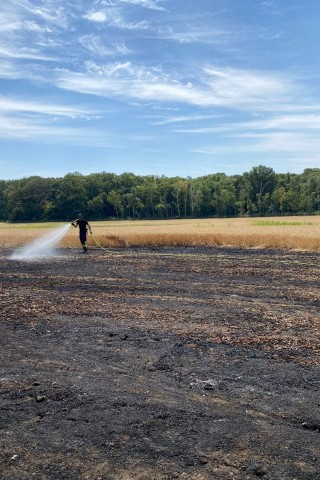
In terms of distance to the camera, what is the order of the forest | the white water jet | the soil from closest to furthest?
the soil, the white water jet, the forest

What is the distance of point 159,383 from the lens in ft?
19.0

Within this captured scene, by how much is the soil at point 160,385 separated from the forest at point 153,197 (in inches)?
3677

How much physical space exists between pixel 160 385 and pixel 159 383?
71mm

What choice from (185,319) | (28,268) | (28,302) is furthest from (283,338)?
(28,268)

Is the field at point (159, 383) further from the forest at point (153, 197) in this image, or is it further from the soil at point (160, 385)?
the forest at point (153, 197)

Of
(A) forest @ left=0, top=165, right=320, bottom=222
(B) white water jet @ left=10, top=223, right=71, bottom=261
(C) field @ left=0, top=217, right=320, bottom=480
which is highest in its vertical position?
(A) forest @ left=0, top=165, right=320, bottom=222

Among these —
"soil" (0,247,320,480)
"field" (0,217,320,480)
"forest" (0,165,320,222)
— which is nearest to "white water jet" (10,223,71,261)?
"field" (0,217,320,480)

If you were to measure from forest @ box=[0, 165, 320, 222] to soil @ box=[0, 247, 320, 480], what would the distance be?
306 feet

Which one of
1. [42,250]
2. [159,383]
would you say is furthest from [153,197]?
[159,383]

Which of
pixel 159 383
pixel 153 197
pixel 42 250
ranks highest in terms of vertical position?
pixel 153 197

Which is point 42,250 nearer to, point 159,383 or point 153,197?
point 159,383

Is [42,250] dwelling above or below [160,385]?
above

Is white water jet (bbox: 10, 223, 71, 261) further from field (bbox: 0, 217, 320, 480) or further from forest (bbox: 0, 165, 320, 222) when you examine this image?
forest (bbox: 0, 165, 320, 222)

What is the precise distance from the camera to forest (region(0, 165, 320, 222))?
102 m
